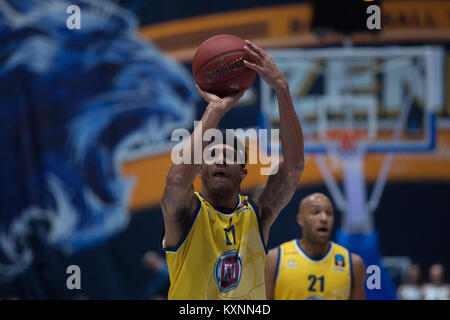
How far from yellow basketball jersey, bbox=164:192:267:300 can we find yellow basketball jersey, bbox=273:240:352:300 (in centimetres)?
173

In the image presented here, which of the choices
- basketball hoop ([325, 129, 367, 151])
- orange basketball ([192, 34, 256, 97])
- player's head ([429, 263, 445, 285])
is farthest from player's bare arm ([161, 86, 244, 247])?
player's head ([429, 263, 445, 285])

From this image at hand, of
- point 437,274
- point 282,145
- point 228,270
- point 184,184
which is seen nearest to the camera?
point 184,184

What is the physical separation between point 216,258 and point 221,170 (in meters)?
0.41

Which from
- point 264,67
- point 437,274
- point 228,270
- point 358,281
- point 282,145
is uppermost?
point 264,67

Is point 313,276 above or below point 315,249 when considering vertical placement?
below

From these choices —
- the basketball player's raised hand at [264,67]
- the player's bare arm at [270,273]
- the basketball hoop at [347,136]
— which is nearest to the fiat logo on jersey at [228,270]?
the basketball player's raised hand at [264,67]

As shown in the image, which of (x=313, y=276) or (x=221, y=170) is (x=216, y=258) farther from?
(x=313, y=276)

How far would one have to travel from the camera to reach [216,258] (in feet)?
9.00

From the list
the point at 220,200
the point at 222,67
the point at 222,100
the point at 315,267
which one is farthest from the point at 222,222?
the point at 315,267

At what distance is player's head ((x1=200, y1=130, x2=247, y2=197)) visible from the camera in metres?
2.79

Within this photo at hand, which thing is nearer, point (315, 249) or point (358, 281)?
point (358, 281)

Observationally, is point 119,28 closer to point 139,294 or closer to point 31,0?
point 31,0

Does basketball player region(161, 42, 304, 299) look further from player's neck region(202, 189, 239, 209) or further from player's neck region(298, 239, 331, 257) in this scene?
player's neck region(298, 239, 331, 257)

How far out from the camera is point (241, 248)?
280 centimetres
